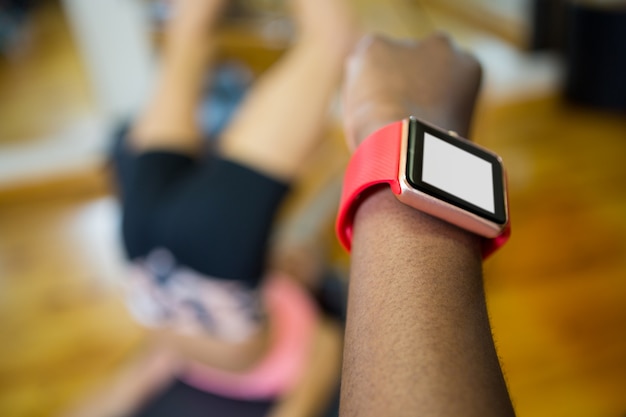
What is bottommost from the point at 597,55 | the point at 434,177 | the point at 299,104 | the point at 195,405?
the point at 195,405

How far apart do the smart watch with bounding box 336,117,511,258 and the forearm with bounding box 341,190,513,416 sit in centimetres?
2

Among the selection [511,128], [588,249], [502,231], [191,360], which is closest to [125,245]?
[191,360]

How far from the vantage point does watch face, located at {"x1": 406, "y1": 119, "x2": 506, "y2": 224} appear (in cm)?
37

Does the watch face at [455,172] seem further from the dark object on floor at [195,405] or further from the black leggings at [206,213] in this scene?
the dark object on floor at [195,405]

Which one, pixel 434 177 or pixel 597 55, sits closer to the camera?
pixel 434 177

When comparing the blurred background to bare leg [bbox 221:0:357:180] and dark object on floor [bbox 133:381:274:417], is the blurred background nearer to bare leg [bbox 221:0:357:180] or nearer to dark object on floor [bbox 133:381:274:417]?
dark object on floor [bbox 133:381:274:417]

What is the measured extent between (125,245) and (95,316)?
75 centimetres

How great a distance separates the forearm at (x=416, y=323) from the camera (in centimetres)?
29

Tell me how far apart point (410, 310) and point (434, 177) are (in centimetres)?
10

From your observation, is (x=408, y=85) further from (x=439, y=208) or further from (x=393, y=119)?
(x=439, y=208)

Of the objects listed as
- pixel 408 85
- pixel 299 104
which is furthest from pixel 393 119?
pixel 299 104

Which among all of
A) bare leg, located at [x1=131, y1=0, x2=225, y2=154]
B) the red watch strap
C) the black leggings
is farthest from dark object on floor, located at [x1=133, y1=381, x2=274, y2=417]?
the red watch strap

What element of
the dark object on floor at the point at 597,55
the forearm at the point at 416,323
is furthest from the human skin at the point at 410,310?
the dark object on floor at the point at 597,55

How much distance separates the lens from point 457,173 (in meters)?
0.39
